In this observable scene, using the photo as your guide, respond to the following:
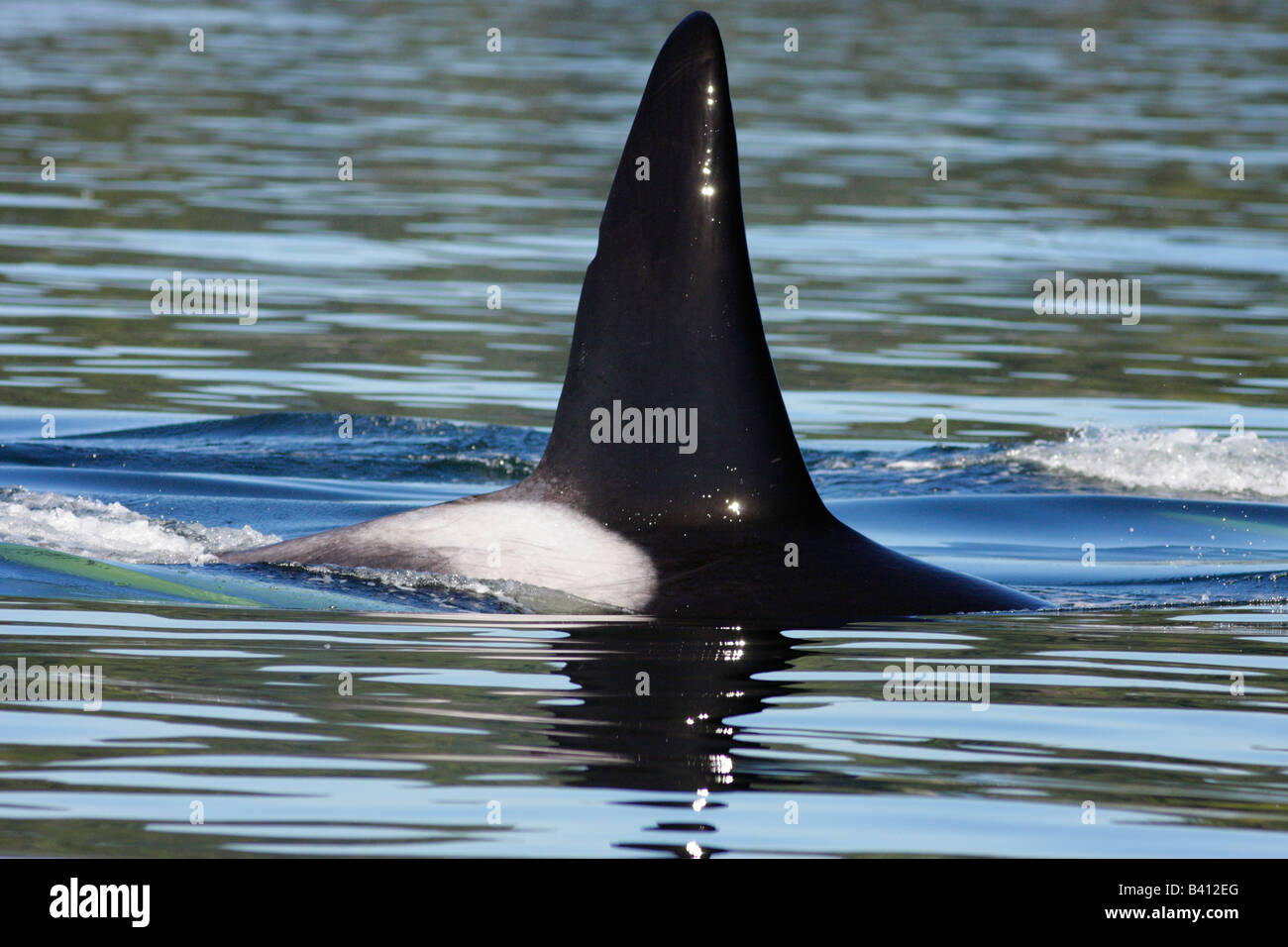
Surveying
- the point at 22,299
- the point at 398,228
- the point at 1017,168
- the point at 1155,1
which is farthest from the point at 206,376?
the point at 1155,1

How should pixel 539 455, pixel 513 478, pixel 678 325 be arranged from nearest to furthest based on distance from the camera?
1. pixel 678 325
2. pixel 513 478
3. pixel 539 455

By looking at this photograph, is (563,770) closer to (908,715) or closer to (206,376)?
(908,715)

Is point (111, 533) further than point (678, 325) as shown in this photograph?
Yes

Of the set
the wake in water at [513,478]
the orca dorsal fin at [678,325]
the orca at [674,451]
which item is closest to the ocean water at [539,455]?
the wake in water at [513,478]

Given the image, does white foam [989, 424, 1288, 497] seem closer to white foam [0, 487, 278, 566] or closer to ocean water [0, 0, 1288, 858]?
ocean water [0, 0, 1288, 858]

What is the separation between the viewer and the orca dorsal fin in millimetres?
8844

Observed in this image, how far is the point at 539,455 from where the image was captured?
14930mm

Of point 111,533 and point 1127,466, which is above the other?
point 1127,466

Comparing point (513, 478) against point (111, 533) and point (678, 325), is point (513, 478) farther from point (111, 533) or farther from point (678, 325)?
point (678, 325)

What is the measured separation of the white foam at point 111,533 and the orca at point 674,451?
1465 millimetres

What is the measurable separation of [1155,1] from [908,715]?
66661 millimetres

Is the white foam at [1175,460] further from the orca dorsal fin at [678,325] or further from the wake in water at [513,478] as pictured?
the orca dorsal fin at [678,325]

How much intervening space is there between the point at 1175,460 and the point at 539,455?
165 inches

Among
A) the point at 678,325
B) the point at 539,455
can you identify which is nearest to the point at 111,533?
the point at 678,325
